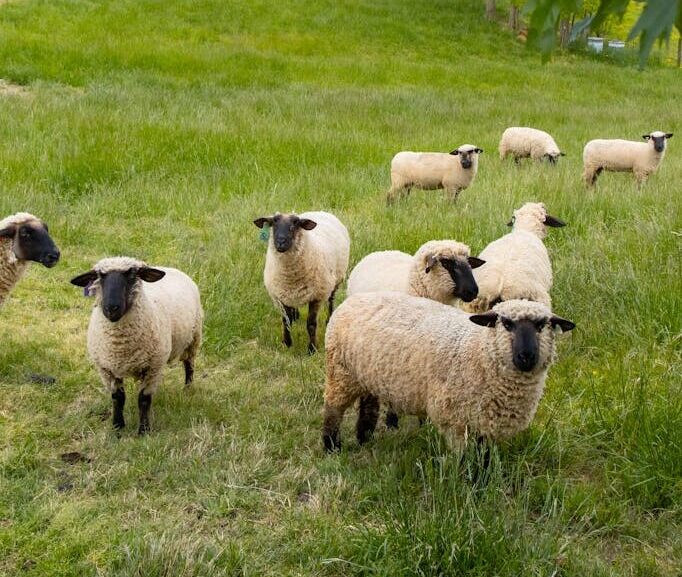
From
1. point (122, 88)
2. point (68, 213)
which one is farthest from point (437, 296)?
point (122, 88)

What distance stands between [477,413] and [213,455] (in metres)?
1.49

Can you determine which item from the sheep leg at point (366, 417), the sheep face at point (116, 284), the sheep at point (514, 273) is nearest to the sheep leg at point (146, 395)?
the sheep face at point (116, 284)

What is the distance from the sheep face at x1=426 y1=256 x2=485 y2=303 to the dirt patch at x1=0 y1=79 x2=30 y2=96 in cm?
1088

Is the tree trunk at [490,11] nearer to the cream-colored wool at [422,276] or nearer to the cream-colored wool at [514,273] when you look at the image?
the cream-colored wool at [514,273]

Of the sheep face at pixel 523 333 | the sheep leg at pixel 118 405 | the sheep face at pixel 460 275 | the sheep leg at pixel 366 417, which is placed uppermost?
the sheep face at pixel 523 333

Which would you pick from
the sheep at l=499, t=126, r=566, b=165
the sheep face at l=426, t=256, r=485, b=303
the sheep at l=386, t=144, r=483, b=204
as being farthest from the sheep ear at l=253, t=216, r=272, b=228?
the sheep at l=499, t=126, r=566, b=165

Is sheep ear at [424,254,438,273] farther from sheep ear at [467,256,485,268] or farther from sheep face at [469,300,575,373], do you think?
sheep face at [469,300,575,373]

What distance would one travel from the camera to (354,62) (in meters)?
21.4

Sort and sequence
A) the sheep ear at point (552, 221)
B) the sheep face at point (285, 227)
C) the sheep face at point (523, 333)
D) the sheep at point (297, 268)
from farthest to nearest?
1. the sheep ear at point (552, 221)
2. the sheep at point (297, 268)
3. the sheep face at point (285, 227)
4. the sheep face at point (523, 333)

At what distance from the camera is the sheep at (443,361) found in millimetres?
3492

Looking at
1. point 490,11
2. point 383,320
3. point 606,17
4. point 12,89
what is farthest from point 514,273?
point 490,11

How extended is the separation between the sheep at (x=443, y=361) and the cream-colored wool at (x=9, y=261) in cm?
271

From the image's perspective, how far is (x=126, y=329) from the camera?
4.36 metres

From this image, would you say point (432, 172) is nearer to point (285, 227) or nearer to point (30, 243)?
point (285, 227)
